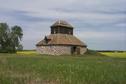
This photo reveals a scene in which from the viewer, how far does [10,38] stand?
10356 centimetres

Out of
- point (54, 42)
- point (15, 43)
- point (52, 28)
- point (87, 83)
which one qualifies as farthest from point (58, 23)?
point (87, 83)

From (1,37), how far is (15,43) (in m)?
5.30

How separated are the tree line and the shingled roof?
51.8ft

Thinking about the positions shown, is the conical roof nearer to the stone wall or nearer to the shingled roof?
the shingled roof

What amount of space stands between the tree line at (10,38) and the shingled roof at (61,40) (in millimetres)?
15793

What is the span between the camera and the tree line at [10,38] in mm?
100350

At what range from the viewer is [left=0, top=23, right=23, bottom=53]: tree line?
100350 millimetres

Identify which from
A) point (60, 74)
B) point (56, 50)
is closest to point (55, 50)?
point (56, 50)

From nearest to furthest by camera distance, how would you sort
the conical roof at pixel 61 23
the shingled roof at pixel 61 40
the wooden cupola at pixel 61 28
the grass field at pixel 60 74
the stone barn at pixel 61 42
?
the grass field at pixel 60 74 < the stone barn at pixel 61 42 < the shingled roof at pixel 61 40 < the wooden cupola at pixel 61 28 < the conical roof at pixel 61 23

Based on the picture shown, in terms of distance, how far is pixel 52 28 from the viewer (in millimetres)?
91312

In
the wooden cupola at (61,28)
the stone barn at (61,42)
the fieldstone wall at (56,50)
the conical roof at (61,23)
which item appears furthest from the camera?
the conical roof at (61,23)

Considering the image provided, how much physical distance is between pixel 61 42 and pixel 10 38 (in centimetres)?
2605

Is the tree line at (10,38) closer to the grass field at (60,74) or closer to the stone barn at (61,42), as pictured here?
the stone barn at (61,42)

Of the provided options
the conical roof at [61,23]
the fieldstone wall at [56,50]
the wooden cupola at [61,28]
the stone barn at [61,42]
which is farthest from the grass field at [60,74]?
the conical roof at [61,23]
